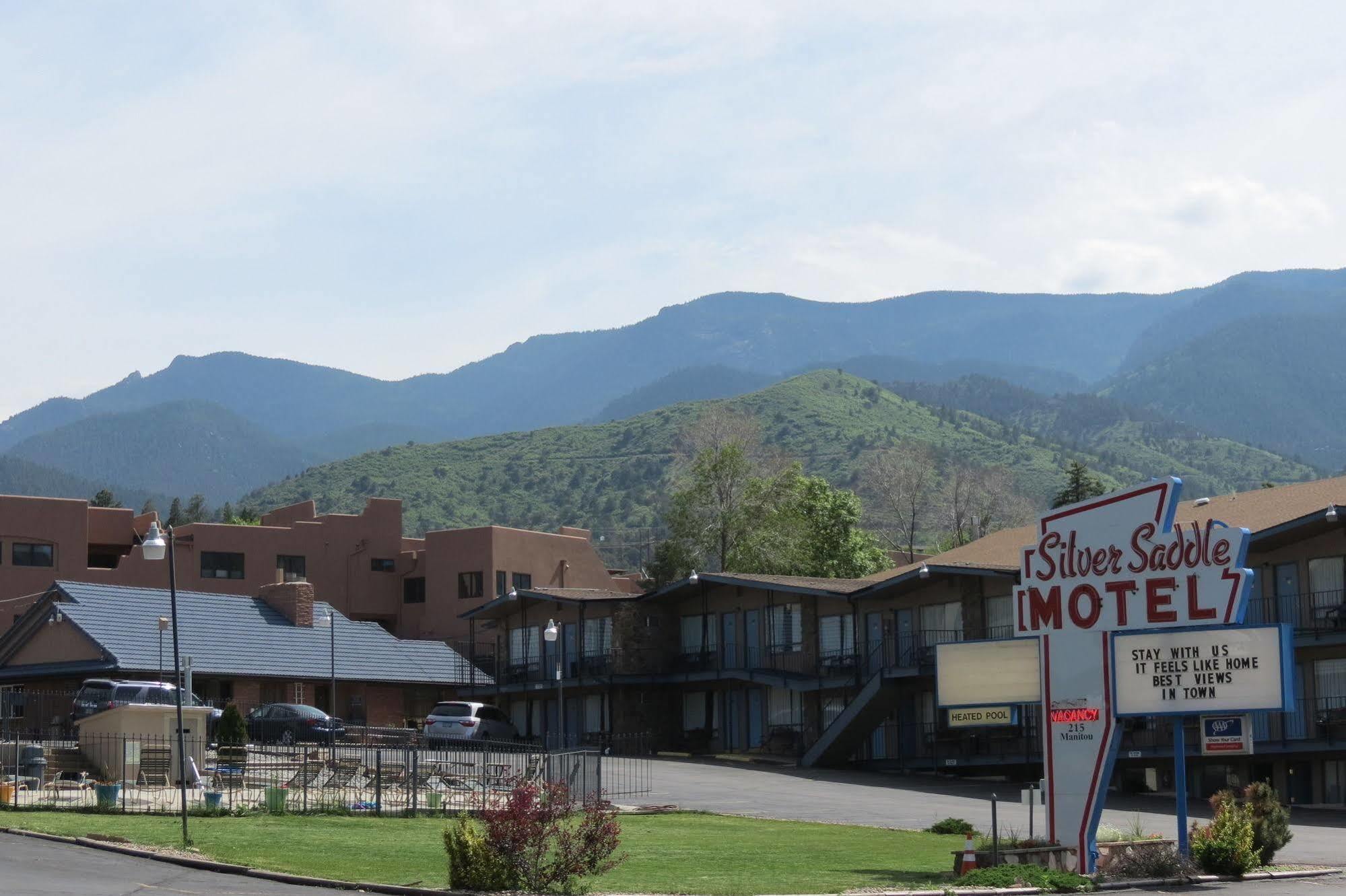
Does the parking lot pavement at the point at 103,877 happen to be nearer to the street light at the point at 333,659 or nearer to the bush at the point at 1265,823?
the bush at the point at 1265,823

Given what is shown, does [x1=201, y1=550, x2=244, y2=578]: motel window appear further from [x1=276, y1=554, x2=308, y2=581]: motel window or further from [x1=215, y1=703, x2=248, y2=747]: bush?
[x1=215, y1=703, x2=248, y2=747]: bush

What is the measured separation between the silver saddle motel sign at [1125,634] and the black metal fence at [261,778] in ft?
34.4

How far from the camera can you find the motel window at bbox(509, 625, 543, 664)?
70000mm

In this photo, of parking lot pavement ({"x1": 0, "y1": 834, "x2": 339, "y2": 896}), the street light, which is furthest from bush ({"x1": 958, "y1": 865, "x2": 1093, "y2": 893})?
the street light

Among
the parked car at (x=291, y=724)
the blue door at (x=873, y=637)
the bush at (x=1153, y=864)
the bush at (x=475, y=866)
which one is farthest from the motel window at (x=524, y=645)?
the bush at (x=475, y=866)

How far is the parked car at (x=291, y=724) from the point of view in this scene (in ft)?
188

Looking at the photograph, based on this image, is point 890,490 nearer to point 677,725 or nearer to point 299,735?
point 677,725

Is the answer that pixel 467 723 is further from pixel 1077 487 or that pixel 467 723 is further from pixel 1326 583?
pixel 1077 487

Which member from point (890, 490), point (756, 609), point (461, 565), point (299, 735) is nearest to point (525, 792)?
point (299, 735)

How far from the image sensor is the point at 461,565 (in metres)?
85.4

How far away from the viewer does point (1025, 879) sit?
26469mm

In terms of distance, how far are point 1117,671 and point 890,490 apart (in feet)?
258

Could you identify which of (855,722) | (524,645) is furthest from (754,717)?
(524,645)

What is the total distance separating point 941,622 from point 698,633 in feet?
41.3
